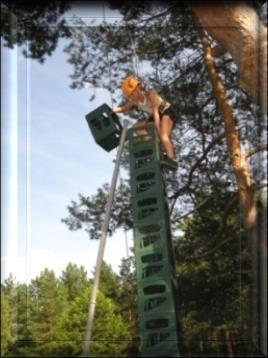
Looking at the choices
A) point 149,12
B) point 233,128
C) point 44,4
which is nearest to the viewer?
point 44,4

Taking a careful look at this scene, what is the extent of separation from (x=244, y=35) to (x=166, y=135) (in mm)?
627

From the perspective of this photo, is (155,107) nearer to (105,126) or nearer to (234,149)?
(105,126)

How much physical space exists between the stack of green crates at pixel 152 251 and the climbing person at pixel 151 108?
50mm

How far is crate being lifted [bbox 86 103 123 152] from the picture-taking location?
8.18 ft

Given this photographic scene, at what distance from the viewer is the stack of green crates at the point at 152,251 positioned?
84.5 inches

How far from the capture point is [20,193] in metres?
2.58

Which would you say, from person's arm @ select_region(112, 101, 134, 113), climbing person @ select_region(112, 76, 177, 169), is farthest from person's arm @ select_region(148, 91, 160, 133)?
person's arm @ select_region(112, 101, 134, 113)

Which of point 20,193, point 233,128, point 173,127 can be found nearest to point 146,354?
point 20,193

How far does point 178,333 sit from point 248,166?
100 cm

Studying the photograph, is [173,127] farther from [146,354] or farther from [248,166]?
[146,354]

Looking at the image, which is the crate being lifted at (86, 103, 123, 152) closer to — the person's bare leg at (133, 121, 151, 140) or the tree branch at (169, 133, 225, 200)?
the person's bare leg at (133, 121, 151, 140)

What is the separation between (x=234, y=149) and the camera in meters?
2.86

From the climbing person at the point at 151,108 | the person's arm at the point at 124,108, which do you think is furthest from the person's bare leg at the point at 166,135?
the person's arm at the point at 124,108

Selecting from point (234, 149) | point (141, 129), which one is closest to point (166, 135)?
point (141, 129)
